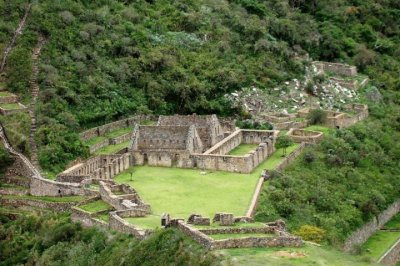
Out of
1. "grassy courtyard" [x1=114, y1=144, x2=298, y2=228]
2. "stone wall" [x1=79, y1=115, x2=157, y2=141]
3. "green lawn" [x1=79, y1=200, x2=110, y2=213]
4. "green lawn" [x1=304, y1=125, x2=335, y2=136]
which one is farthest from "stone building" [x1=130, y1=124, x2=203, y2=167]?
"green lawn" [x1=304, y1=125, x2=335, y2=136]

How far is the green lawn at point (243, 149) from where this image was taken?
7854 centimetres

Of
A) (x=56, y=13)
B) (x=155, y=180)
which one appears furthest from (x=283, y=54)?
(x=155, y=180)

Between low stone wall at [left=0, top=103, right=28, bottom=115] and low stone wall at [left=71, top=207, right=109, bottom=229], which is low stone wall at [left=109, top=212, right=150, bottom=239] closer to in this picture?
low stone wall at [left=71, top=207, right=109, bottom=229]

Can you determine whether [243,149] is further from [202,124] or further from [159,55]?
[159,55]

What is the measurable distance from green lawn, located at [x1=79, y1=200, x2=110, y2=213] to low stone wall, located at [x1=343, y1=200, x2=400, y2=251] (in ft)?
50.1

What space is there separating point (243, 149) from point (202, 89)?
13166mm

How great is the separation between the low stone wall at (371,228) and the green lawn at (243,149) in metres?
10.4

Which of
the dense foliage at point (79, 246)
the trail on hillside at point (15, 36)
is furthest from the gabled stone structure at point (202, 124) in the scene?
the dense foliage at point (79, 246)

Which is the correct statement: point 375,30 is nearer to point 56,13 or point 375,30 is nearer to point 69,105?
point 56,13

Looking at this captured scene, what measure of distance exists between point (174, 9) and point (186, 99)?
712 inches

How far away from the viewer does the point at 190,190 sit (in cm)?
6706

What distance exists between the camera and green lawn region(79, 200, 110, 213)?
60656mm

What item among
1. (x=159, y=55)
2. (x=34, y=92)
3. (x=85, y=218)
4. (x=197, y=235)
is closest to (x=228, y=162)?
(x=85, y=218)

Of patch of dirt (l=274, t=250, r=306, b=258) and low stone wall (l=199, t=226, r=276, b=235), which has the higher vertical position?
low stone wall (l=199, t=226, r=276, b=235)
